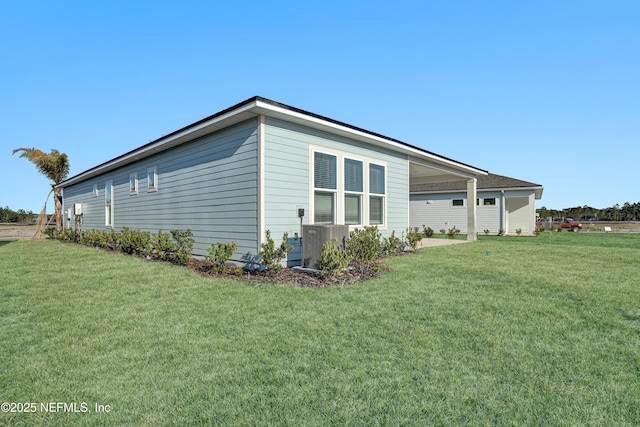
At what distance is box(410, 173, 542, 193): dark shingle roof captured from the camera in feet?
64.3

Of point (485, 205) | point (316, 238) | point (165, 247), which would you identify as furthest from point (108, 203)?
point (485, 205)

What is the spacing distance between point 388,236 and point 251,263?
4868 mm

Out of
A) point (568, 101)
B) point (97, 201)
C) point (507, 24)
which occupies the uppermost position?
point (507, 24)

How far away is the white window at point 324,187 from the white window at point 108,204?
1109 centimetres

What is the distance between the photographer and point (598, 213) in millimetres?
43406

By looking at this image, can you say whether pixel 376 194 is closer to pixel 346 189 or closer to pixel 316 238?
pixel 346 189

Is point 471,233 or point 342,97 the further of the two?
point 471,233

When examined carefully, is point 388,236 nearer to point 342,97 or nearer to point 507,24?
point 342,97

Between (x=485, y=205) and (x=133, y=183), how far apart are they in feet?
66.4

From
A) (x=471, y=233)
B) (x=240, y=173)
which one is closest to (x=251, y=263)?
(x=240, y=173)

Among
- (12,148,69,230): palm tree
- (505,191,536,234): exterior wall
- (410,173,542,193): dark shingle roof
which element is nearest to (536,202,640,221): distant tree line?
(505,191,536,234): exterior wall

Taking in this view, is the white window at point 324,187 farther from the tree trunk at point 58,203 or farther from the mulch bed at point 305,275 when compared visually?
the tree trunk at point 58,203

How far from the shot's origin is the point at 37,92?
1005 centimetres

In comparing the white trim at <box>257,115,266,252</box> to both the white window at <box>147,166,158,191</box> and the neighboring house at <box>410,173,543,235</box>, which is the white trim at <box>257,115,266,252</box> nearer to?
the white window at <box>147,166,158,191</box>
